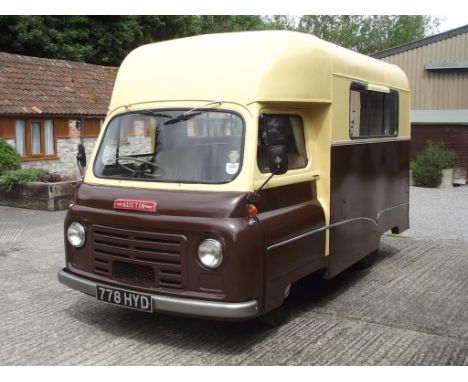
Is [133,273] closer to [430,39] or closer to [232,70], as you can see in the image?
[232,70]

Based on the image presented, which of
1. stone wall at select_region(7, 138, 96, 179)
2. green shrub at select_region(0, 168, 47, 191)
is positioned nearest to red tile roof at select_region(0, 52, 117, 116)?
stone wall at select_region(7, 138, 96, 179)

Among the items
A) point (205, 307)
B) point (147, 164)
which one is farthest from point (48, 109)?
point (205, 307)

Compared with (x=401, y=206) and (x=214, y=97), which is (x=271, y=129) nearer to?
(x=214, y=97)

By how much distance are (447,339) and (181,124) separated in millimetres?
3094

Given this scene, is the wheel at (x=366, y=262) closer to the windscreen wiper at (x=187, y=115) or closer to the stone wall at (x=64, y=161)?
the windscreen wiper at (x=187, y=115)

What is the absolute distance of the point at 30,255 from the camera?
28.8ft

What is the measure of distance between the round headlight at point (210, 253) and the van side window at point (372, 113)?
8.31ft

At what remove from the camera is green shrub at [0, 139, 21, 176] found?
15.2m

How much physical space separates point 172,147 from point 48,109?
45.0ft

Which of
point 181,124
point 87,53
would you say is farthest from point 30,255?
point 87,53

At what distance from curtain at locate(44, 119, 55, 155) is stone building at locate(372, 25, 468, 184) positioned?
1183cm

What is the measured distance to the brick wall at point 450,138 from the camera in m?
18.9

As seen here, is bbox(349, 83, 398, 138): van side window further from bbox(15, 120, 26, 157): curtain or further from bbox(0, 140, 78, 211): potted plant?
bbox(15, 120, 26, 157): curtain

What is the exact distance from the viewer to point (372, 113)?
285 inches
